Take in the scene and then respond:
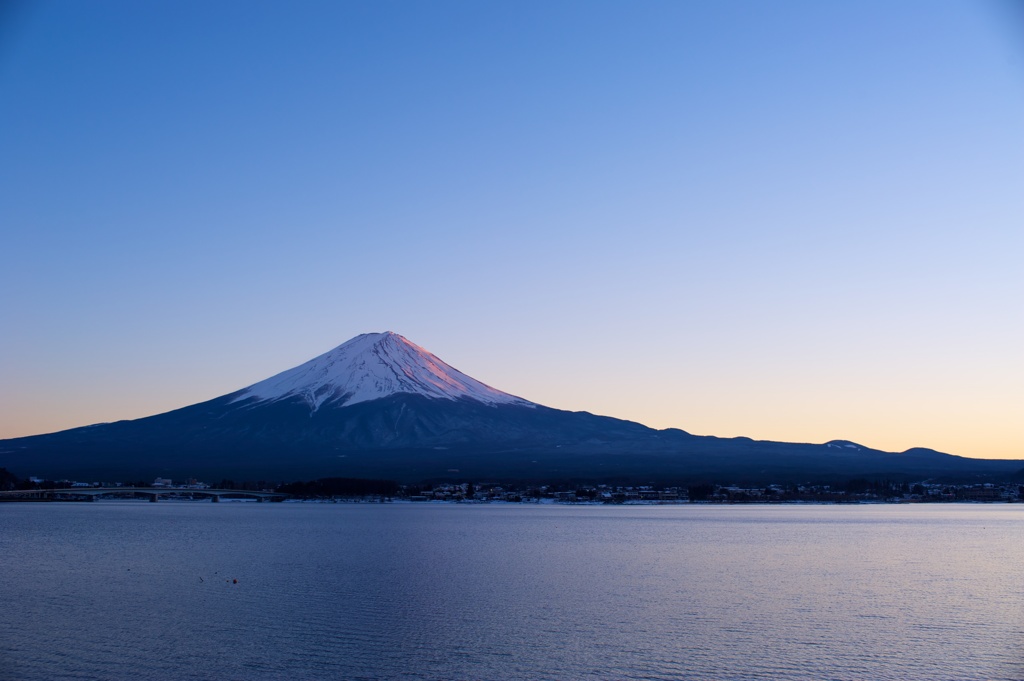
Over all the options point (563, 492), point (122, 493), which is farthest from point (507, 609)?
point (563, 492)

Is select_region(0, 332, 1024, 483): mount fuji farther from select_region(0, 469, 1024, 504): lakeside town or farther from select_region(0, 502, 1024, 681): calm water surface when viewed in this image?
select_region(0, 502, 1024, 681): calm water surface

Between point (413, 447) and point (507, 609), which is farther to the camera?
point (413, 447)

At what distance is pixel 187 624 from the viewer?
24828 millimetres

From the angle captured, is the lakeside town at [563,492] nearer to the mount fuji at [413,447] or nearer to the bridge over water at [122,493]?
the bridge over water at [122,493]

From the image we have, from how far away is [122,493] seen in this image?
10581 cm

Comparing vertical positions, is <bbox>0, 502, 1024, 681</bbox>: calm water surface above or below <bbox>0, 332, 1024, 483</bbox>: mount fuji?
below

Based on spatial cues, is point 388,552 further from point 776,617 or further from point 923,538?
point 923,538

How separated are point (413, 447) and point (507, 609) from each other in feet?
443

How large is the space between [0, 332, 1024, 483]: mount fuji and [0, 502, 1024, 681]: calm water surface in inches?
3366

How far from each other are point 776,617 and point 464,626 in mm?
7945

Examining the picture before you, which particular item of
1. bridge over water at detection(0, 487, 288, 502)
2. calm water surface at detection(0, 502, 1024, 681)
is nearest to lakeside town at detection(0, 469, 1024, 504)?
bridge over water at detection(0, 487, 288, 502)

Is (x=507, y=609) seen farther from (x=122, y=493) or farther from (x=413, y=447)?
(x=413, y=447)

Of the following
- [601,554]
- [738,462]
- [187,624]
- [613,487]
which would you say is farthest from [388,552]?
[738,462]

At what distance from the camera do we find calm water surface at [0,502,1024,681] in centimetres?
2058
